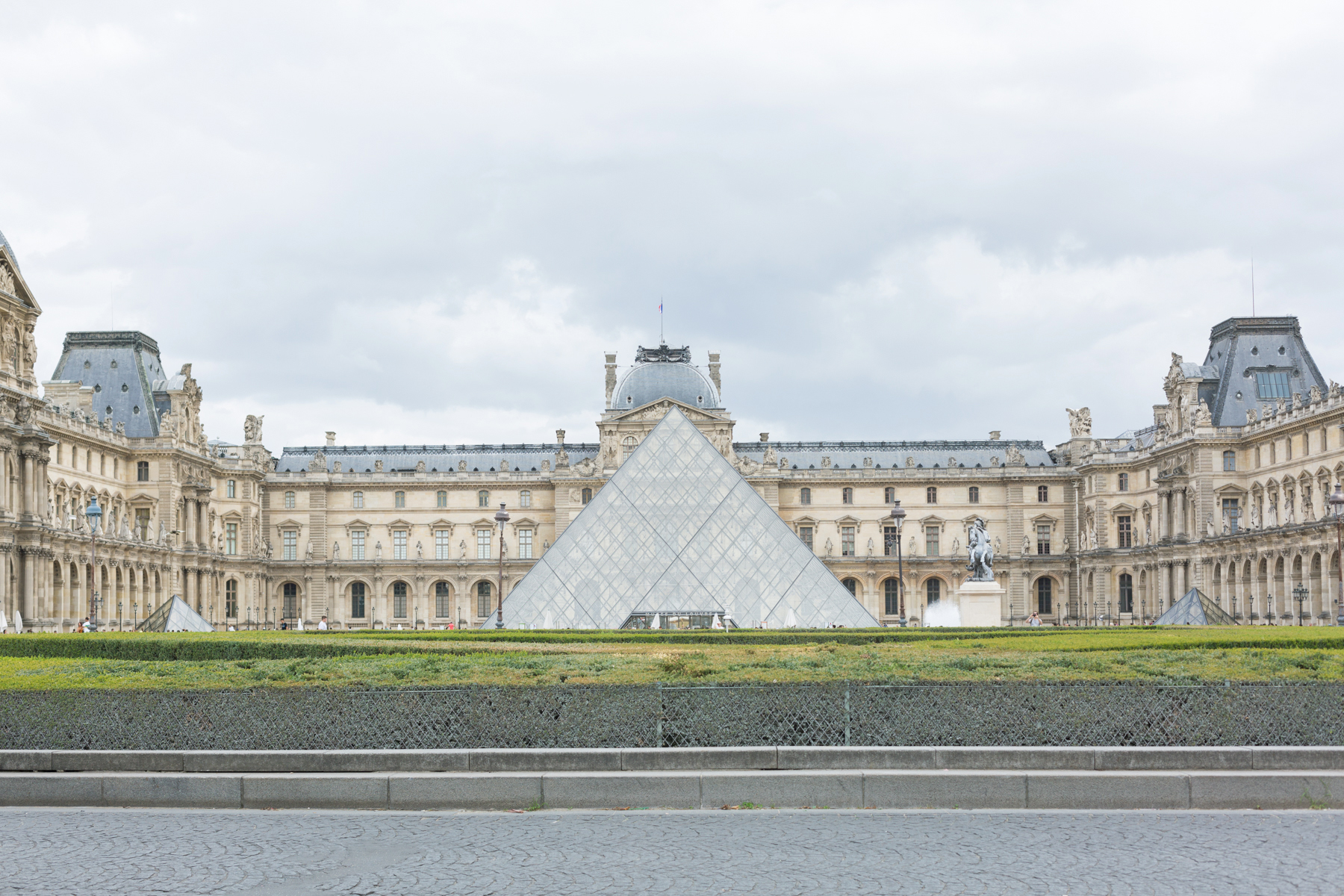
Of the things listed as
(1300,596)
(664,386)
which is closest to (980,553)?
(1300,596)

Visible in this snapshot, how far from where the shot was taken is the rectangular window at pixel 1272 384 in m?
55.8

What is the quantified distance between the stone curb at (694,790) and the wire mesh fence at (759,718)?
1.37 ft

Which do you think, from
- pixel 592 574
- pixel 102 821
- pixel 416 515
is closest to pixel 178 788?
pixel 102 821

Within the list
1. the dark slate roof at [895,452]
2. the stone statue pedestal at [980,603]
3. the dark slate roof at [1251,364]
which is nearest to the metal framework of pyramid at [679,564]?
the stone statue pedestal at [980,603]

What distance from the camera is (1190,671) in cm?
1112

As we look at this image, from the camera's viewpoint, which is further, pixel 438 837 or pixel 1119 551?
pixel 1119 551

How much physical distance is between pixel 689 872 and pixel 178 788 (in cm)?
426

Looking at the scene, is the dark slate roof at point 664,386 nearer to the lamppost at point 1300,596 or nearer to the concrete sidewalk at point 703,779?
the lamppost at point 1300,596

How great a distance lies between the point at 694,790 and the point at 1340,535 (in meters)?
31.9

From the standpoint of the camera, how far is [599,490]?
57250 mm

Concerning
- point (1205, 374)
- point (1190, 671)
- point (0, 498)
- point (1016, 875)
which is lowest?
point (1016, 875)

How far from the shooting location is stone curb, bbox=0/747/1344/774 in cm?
936

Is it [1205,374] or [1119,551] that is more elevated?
[1205,374]

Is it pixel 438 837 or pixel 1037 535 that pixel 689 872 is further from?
pixel 1037 535
